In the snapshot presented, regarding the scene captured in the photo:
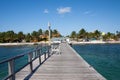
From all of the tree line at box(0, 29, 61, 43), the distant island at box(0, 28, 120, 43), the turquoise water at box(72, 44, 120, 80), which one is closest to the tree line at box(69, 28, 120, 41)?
the distant island at box(0, 28, 120, 43)

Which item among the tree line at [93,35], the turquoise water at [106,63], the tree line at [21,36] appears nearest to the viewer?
the turquoise water at [106,63]

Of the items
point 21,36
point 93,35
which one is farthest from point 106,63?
point 93,35

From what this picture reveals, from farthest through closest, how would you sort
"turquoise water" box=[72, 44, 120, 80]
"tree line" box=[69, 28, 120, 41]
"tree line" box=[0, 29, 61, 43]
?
"tree line" box=[69, 28, 120, 41] → "tree line" box=[0, 29, 61, 43] → "turquoise water" box=[72, 44, 120, 80]

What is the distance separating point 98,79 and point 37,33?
5670 inches

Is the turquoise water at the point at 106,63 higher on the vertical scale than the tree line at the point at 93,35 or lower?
lower

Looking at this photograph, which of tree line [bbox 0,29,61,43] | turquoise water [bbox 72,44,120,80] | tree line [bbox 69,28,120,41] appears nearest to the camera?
turquoise water [bbox 72,44,120,80]

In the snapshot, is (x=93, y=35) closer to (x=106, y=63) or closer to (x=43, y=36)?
(x=43, y=36)

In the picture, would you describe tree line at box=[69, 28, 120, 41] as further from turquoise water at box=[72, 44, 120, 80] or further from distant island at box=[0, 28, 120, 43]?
turquoise water at box=[72, 44, 120, 80]

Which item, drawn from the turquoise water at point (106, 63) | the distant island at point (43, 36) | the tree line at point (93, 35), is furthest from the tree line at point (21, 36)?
the turquoise water at point (106, 63)

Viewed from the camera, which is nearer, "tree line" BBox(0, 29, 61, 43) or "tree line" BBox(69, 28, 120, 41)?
"tree line" BBox(0, 29, 61, 43)

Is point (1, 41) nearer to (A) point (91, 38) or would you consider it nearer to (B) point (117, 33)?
(A) point (91, 38)

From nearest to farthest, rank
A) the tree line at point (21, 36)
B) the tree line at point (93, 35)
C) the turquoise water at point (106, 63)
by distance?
1. the turquoise water at point (106, 63)
2. the tree line at point (21, 36)
3. the tree line at point (93, 35)

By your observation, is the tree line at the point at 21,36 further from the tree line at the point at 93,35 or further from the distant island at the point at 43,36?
the tree line at the point at 93,35

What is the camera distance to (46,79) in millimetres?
10266
